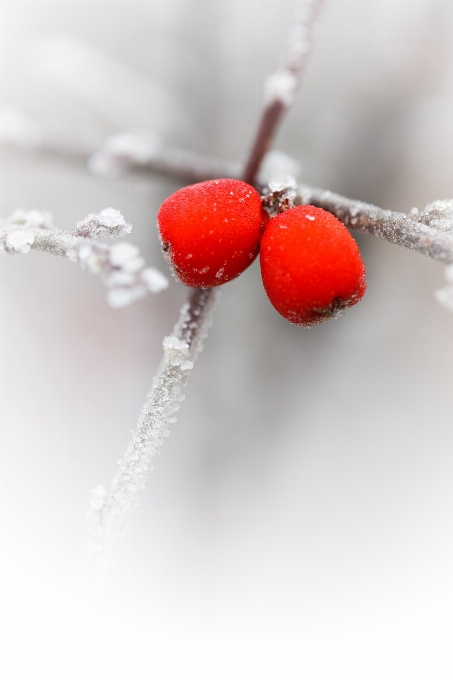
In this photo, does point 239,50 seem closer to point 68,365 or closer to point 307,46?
point 307,46

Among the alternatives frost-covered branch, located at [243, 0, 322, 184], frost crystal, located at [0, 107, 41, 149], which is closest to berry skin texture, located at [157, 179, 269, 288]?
frost-covered branch, located at [243, 0, 322, 184]

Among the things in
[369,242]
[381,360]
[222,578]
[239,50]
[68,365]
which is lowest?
[222,578]

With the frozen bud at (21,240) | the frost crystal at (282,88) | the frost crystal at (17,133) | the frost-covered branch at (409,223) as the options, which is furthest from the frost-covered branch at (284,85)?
the frost crystal at (17,133)

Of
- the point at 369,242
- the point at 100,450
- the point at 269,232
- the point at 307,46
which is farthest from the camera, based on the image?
the point at 100,450

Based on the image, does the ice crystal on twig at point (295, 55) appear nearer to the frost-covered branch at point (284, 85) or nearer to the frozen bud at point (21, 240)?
the frost-covered branch at point (284, 85)

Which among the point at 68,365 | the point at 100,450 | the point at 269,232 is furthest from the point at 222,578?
the point at 269,232

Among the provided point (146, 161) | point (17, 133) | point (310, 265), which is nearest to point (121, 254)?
point (310, 265)

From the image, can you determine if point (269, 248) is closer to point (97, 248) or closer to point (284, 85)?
point (97, 248)
